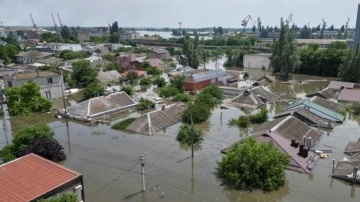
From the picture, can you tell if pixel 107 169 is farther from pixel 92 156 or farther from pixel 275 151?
pixel 275 151

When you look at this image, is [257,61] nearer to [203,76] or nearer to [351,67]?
[351,67]

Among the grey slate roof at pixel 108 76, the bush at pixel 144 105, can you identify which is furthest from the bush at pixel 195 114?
the grey slate roof at pixel 108 76

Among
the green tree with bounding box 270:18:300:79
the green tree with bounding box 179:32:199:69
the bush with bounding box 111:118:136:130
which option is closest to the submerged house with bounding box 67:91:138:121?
the bush with bounding box 111:118:136:130

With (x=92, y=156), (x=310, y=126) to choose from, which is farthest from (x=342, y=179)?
(x=92, y=156)

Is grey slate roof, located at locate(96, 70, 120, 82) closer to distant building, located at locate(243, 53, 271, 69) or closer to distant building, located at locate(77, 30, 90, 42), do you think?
distant building, located at locate(243, 53, 271, 69)

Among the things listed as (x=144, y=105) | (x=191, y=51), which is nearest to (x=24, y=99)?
(x=144, y=105)
